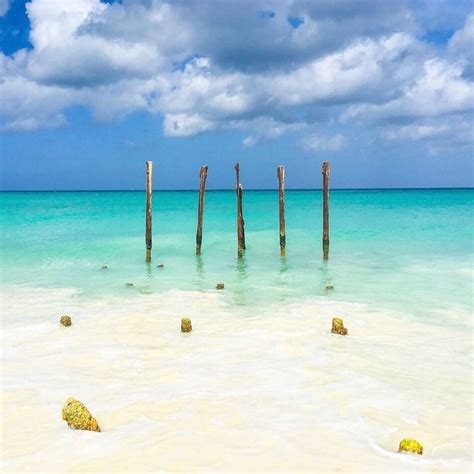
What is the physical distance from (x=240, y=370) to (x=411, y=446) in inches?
110

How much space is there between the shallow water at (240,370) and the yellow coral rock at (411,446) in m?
0.10

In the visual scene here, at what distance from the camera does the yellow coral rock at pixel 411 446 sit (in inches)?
186

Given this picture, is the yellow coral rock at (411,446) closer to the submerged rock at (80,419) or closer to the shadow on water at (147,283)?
the submerged rock at (80,419)

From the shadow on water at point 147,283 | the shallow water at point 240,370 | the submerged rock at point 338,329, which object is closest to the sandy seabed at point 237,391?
the shallow water at point 240,370

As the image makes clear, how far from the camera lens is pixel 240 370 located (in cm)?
702

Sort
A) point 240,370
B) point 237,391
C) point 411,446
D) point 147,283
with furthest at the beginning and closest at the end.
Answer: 1. point 147,283
2. point 240,370
3. point 237,391
4. point 411,446

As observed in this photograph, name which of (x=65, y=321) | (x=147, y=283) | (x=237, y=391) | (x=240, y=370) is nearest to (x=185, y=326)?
(x=240, y=370)

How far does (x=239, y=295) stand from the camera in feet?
41.2

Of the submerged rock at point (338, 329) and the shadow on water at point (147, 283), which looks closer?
the submerged rock at point (338, 329)

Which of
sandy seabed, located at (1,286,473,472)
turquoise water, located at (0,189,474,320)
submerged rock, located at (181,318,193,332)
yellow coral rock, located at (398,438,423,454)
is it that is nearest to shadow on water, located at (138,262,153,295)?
turquoise water, located at (0,189,474,320)

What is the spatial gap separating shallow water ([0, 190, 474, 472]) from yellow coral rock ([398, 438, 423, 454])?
0.10m

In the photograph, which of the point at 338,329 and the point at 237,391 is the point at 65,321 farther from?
the point at 338,329

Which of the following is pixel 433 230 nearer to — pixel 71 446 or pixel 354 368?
pixel 354 368

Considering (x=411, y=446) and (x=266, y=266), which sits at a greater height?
(x=266, y=266)
